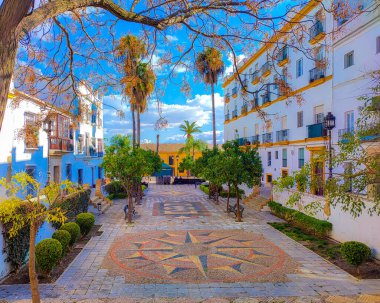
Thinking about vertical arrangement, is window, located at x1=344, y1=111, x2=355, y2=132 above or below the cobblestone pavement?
above

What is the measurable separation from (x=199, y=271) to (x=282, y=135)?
792 inches

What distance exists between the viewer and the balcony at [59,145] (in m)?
24.3

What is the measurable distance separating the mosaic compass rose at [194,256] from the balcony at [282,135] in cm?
1360

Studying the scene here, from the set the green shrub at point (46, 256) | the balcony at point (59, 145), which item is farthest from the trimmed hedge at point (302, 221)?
the balcony at point (59, 145)

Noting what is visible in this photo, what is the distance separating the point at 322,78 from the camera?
21.7 metres

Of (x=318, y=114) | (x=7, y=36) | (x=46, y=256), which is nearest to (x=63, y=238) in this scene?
(x=46, y=256)

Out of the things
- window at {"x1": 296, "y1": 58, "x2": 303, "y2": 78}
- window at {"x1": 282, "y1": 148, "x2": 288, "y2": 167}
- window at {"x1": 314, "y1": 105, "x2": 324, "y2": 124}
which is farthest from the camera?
window at {"x1": 282, "y1": 148, "x2": 288, "y2": 167}

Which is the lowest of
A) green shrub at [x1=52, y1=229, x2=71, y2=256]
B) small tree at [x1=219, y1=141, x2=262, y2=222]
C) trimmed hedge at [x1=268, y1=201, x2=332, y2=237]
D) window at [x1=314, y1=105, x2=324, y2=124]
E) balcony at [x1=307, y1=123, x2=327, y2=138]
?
trimmed hedge at [x1=268, y1=201, x2=332, y2=237]

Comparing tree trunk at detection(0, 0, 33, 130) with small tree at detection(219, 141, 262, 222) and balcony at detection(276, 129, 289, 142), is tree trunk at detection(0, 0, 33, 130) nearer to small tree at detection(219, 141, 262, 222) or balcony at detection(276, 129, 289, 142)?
small tree at detection(219, 141, 262, 222)

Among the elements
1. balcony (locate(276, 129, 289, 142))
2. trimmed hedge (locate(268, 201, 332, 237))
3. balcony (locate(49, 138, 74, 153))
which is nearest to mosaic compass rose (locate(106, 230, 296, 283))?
trimmed hedge (locate(268, 201, 332, 237))

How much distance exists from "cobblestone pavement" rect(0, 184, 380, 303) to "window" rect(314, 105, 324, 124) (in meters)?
9.03

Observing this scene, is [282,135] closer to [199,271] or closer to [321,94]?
[321,94]

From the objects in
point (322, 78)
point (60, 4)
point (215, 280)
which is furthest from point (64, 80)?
point (322, 78)

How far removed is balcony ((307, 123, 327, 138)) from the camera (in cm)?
2166
